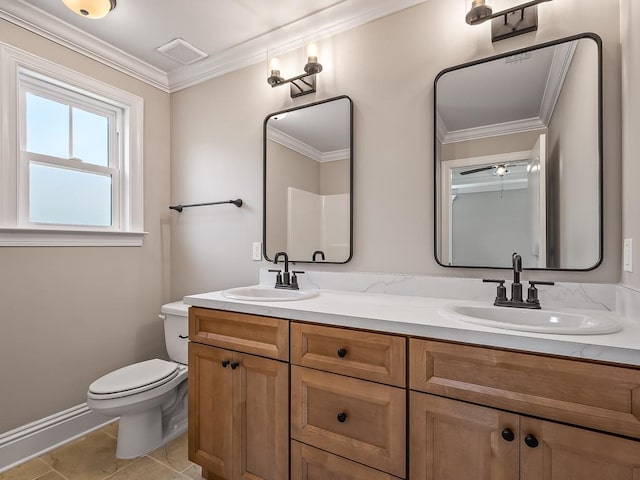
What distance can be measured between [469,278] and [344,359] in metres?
0.74

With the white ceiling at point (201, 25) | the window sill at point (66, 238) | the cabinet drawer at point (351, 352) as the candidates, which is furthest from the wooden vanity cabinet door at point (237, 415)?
the white ceiling at point (201, 25)

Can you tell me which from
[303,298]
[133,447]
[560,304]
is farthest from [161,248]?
[560,304]

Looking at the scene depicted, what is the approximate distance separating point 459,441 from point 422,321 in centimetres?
36

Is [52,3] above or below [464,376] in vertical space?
above

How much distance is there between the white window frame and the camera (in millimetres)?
1792

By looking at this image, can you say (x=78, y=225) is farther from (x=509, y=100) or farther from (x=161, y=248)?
(x=509, y=100)

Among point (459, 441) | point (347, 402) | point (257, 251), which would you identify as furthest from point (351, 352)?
point (257, 251)

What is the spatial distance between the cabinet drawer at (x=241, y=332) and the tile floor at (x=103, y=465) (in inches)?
28.9

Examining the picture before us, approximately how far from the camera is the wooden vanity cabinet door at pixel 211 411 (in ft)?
4.84

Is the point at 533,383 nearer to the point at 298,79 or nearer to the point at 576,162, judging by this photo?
the point at 576,162

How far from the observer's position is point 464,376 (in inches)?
39.8

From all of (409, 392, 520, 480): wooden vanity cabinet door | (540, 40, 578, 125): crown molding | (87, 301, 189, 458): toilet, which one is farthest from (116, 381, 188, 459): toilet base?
(540, 40, 578, 125): crown molding

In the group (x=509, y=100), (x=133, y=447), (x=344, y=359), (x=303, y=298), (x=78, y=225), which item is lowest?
(x=133, y=447)

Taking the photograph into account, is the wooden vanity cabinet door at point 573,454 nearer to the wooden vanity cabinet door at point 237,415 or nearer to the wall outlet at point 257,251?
the wooden vanity cabinet door at point 237,415
